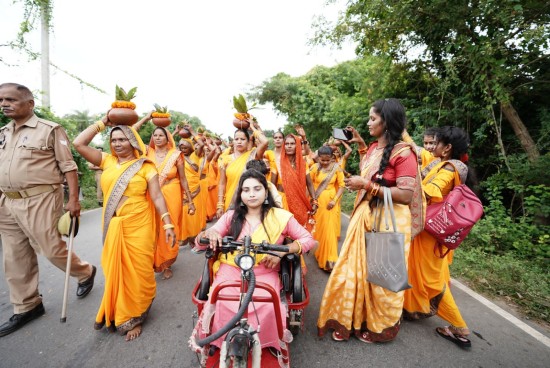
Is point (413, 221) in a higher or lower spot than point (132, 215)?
higher

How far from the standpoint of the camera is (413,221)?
2350mm

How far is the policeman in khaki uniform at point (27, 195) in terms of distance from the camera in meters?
2.65

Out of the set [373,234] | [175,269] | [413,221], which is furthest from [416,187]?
[175,269]

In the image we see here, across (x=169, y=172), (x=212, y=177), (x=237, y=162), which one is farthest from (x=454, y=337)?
(x=212, y=177)

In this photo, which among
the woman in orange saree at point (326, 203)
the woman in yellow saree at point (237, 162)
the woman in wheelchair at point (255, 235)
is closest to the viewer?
the woman in wheelchair at point (255, 235)

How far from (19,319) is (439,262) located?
434 cm

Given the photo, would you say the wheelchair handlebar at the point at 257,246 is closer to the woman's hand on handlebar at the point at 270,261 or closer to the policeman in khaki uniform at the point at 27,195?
the woman's hand on handlebar at the point at 270,261

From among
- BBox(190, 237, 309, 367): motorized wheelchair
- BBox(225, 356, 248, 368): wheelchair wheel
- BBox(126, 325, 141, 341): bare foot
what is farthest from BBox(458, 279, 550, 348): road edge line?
BBox(126, 325, 141, 341): bare foot

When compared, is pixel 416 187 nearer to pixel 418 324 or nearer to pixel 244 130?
pixel 418 324

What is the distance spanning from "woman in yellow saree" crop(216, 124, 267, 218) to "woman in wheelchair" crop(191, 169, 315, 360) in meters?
1.37

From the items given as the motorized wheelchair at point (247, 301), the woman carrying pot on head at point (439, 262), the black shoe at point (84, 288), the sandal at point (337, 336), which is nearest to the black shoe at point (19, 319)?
the black shoe at point (84, 288)

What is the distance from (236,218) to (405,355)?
195cm

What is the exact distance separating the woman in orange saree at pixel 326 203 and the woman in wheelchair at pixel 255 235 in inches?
74.2

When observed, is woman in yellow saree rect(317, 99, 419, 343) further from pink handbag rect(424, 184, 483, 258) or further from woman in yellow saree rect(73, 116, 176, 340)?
woman in yellow saree rect(73, 116, 176, 340)
